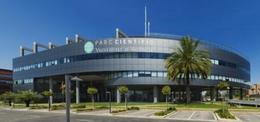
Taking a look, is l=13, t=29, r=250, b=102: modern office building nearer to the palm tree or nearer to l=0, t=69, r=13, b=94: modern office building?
the palm tree

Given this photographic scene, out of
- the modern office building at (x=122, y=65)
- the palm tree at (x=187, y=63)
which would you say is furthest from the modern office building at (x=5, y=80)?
the palm tree at (x=187, y=63)

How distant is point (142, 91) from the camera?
81.1m

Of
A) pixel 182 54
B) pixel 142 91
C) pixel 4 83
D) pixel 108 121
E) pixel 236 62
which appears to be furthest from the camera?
pixel 4 83

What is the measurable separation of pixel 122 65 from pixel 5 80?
80.7 m

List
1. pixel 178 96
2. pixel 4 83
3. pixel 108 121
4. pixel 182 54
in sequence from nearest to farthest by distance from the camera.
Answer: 1. pixel 108 121
2. pixel 182 54
3. pixel 178 96
4. pixel 4 83

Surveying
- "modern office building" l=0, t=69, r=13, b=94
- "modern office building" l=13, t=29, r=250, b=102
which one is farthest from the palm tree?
"modern office building" l=0, t=69, r=13, b=94

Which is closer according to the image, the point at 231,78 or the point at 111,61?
the point at 111,61

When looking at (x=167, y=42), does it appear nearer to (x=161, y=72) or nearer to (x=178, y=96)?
(x=161, y=72)

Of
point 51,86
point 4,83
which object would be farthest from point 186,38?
point 4,83

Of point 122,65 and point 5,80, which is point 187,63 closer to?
point 122,65

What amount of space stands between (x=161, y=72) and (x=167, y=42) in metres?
7.52

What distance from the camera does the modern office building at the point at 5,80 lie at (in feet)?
419

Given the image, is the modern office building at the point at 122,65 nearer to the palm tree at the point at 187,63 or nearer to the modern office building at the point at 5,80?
the palm tree at the point at 187,63

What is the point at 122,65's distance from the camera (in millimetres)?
70375
